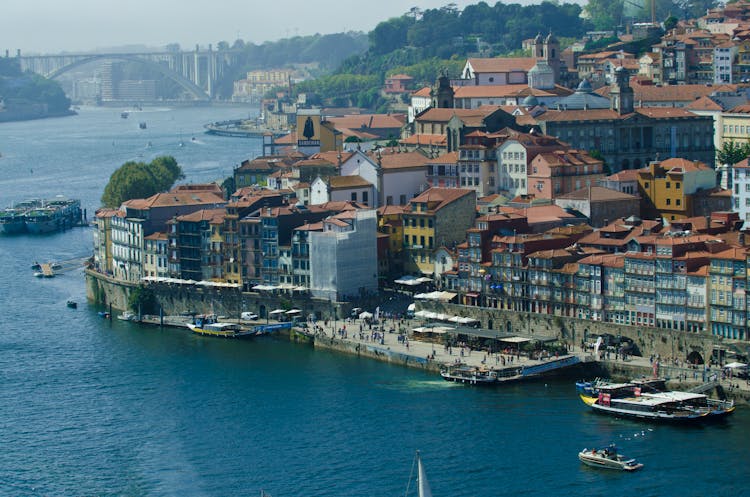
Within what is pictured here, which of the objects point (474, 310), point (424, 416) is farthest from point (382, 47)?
point (424, 416)

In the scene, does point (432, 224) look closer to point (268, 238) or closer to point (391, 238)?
point (391, 238)

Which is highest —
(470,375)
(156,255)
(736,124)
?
(736,124)

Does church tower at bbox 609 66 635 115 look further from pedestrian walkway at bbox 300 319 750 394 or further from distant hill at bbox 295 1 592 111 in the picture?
distant hill at bbox 295 1 592 111

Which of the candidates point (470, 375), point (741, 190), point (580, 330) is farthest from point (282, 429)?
point (741, 190)

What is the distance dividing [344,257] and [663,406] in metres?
18.6

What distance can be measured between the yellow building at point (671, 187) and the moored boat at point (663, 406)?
18336mm

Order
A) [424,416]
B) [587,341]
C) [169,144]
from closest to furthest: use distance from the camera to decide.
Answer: [424,416] → [587,341] → [169,144]

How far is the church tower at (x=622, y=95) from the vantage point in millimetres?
83312

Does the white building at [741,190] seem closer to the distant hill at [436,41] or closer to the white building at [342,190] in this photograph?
the white building at [342,190]

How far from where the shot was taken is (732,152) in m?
79.8

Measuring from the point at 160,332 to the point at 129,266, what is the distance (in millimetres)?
7985

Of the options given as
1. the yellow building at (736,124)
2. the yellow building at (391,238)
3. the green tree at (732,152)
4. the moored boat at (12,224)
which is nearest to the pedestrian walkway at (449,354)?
the yellow building at (391,238)

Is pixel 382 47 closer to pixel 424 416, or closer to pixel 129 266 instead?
pixel 129 266

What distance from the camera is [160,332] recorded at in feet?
224
